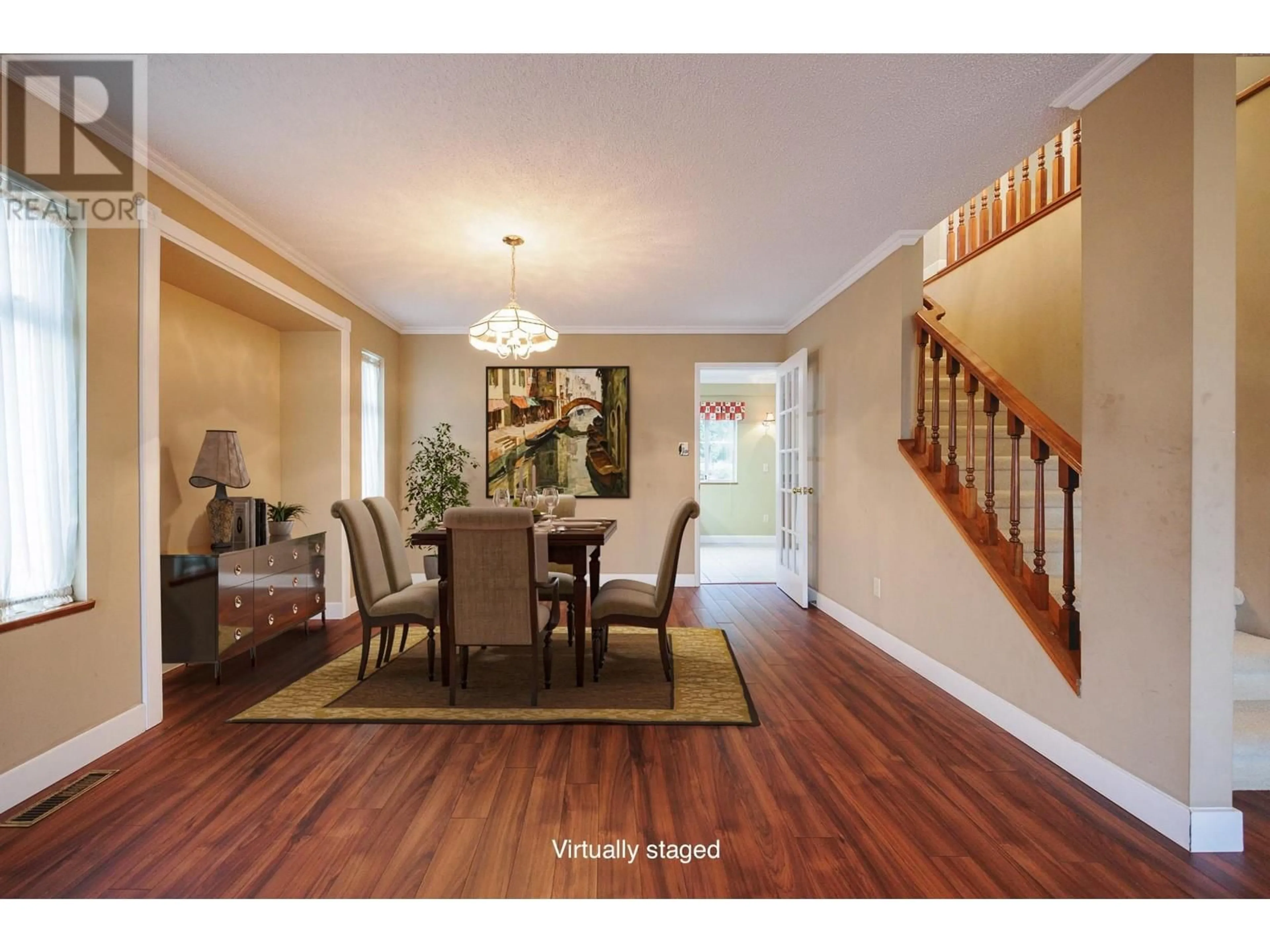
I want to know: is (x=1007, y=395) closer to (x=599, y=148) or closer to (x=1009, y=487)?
(x=1009, y=487)

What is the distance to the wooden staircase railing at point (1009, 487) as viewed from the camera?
2.44 m

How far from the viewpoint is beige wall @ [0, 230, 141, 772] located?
86.5 inches

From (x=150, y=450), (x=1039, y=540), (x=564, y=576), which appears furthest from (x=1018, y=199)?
(x=150, y=450)

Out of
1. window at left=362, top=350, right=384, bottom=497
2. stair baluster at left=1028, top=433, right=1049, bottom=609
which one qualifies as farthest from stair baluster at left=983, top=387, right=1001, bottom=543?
window at left=362, top=350, right=384, bottom=497

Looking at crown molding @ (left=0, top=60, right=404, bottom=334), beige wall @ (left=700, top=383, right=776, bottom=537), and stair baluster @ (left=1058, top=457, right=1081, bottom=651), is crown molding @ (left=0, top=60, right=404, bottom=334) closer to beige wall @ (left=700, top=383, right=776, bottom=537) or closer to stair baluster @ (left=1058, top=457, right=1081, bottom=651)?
stair baluster @ (left=1058, top=457, right=1081, bottom=651)

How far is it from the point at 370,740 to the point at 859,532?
133 inches

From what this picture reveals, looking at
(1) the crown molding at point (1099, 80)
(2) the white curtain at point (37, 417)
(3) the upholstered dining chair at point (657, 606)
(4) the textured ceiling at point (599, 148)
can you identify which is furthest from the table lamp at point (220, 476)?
(1) the crown molding at point (1099, 80)

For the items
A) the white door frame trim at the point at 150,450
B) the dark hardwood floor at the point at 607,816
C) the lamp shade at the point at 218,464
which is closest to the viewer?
the dark hardwood floor at the point at 607,816

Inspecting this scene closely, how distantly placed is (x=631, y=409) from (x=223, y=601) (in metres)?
3.87

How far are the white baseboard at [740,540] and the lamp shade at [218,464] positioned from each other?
7155 millimetres

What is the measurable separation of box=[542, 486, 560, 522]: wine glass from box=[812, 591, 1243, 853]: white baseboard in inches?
93.6

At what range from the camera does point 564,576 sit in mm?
4211

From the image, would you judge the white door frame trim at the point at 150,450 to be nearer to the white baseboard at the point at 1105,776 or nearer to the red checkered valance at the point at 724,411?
the white baseboard at the point at 1105,776
